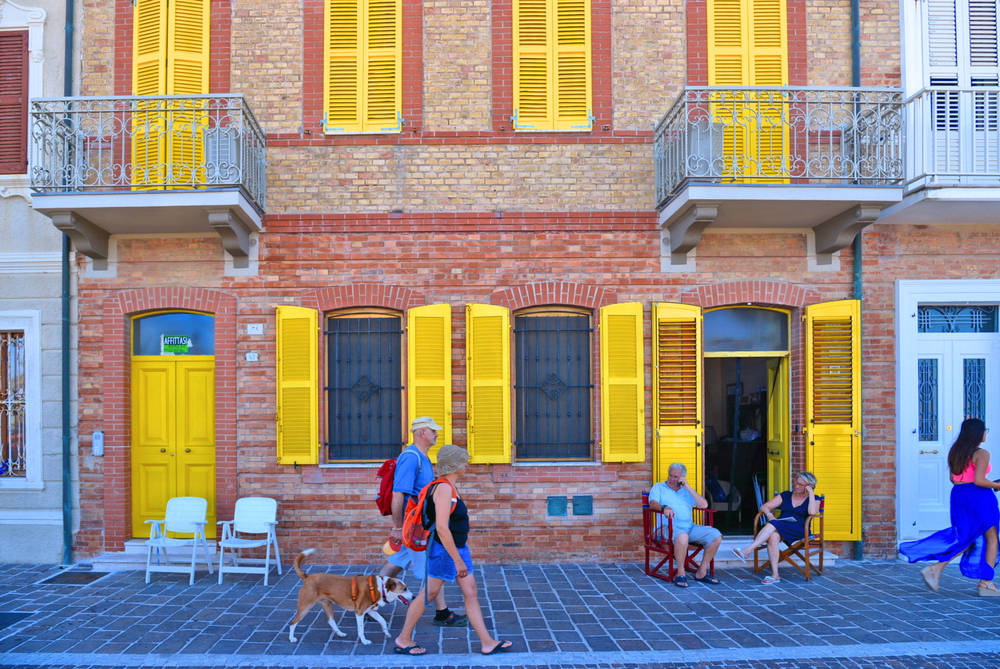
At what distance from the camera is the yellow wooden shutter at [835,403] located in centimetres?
767

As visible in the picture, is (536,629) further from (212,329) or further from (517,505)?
(212,329)

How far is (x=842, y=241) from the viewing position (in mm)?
7609


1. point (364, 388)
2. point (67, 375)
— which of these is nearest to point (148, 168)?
point (67, 375)

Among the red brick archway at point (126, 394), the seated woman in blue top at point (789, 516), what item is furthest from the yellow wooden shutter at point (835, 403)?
the red brick archway at point (126, 394)

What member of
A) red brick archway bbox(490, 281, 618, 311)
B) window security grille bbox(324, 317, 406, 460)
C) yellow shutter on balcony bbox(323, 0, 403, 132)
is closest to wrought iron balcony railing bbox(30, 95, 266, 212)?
yellow shutter on balcony bbox(323, 0, 403, 132)

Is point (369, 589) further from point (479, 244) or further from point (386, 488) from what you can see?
point (479, 244)

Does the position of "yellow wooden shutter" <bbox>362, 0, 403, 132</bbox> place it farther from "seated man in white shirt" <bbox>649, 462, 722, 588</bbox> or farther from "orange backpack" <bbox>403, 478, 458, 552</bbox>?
"seated man in white shirt" <bbox>649, 462, 722, 588</bbox>

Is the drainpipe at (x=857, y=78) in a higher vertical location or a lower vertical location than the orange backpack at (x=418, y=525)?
higher

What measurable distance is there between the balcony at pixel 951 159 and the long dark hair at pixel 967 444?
2.51 m

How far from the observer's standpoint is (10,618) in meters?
5.97

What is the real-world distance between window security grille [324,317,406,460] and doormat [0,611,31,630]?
323 centimetres

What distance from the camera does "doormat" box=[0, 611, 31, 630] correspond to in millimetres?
5801

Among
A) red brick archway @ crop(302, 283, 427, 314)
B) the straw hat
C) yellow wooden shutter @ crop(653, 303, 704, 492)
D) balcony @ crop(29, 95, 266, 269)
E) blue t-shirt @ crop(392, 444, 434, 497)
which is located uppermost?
balcony @ crop(29, 95, 266, 269)

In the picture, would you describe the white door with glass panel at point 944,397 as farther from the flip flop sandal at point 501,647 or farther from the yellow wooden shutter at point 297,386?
the yellow wooden shutter at point 297,386
